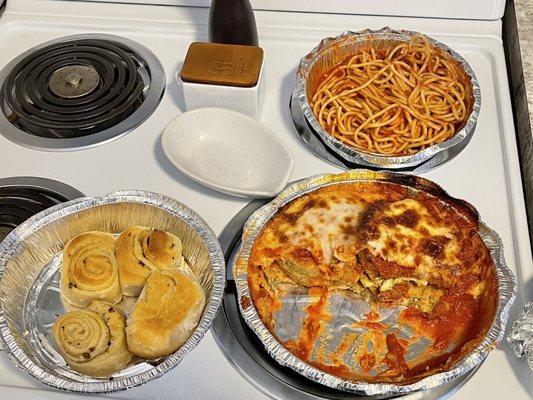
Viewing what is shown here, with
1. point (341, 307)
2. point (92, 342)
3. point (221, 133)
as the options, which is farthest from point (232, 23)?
point (92, 342)

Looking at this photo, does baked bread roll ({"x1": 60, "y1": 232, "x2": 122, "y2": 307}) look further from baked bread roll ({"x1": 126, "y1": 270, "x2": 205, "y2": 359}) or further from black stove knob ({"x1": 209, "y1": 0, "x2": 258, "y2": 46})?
black stove knob ({"x1": 209, "y1": 0, "x2": 258, "y2": 46})

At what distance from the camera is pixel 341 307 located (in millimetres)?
1326

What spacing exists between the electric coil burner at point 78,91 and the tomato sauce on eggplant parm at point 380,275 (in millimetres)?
561

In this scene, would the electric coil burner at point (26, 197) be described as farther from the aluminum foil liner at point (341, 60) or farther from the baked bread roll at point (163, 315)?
the aluminum foil liner at point (341, 60)

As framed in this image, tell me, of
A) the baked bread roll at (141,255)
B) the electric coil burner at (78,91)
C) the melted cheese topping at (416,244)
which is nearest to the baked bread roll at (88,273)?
the baked bread roll at (141,255)

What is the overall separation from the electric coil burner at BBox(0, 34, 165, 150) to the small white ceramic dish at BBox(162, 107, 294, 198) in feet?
0.51

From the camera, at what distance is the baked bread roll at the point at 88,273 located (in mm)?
1187

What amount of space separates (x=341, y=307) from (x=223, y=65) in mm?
645

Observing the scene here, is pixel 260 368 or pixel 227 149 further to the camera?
pixel 227 149

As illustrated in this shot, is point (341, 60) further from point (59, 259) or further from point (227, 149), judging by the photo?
point (59, 259)

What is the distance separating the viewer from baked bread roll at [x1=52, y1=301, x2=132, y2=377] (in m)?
1.10

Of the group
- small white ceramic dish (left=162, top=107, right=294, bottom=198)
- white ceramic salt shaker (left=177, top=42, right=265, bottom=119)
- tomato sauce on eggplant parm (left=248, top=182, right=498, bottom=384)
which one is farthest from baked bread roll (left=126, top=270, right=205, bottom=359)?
white ceramic salt shaker (left=177, top=42, right=265, bottom=119)

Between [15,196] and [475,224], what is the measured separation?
3.47 ft

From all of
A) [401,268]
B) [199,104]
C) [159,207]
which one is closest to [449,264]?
[401,268]
